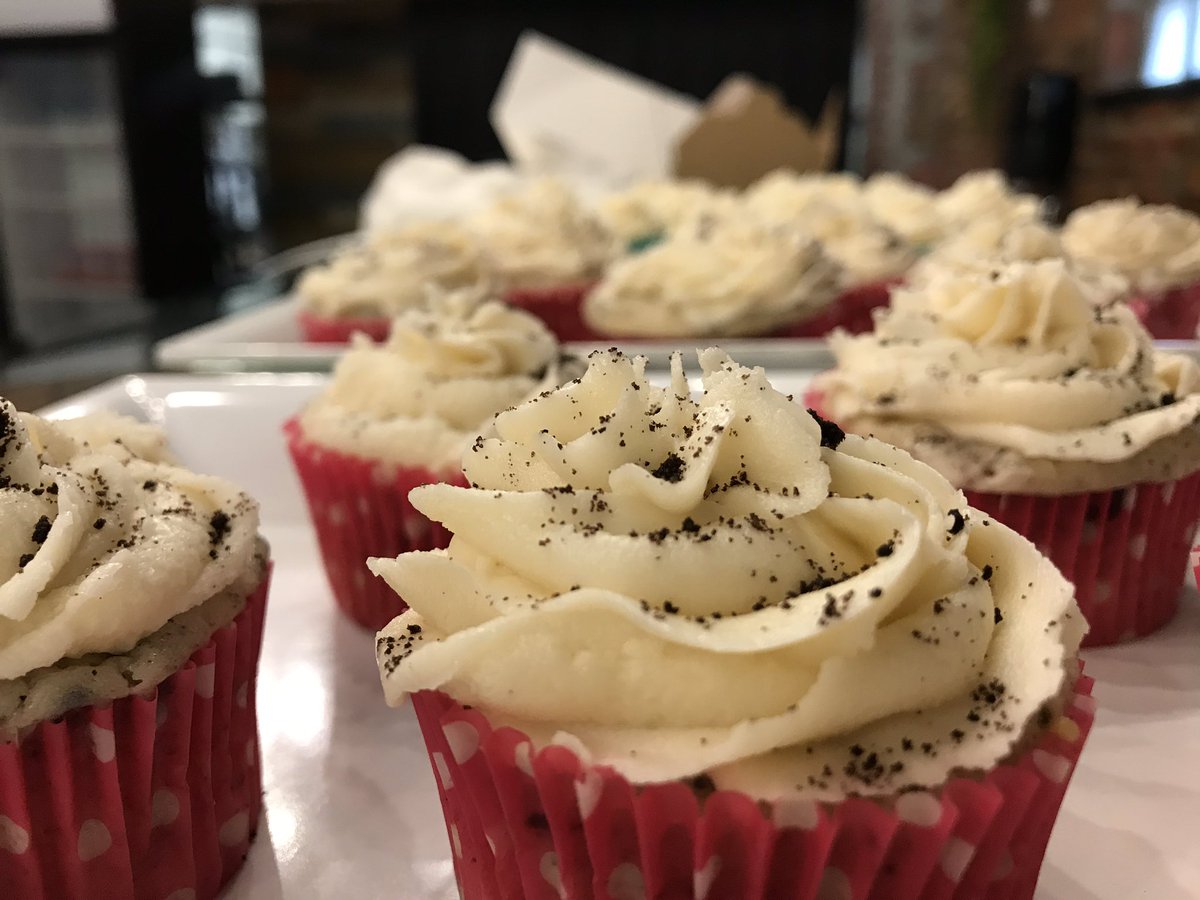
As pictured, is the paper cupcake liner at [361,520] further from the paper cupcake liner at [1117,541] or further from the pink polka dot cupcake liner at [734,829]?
the paper cupcake liner at [1117,541]

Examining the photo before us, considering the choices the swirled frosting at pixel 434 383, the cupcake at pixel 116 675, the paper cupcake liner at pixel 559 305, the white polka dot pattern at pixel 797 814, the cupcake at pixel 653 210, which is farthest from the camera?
the cupcake at pixel 653 210

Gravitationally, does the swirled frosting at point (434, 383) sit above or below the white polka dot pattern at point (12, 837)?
above

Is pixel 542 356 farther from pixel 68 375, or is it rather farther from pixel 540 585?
pixel 68 375

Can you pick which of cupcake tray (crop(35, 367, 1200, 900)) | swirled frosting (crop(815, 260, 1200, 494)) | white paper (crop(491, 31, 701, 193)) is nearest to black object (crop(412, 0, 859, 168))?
white paper (crop(491, 31, 701, 193))

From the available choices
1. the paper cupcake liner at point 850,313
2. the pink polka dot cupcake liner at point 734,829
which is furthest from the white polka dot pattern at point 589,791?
the paper cupcake liner at point 850,313

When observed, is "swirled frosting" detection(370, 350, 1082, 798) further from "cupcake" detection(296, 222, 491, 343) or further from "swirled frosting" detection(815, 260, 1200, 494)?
"cupcake" detection(296, 222, 491, 343)

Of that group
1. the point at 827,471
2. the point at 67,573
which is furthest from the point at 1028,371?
the point at 67,573

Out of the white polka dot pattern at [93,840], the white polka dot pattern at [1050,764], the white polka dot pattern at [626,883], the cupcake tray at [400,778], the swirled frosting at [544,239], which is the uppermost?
the swirled frosting at [544,239]

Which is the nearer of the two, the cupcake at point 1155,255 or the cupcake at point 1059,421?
the cupcake at point 1059,421
